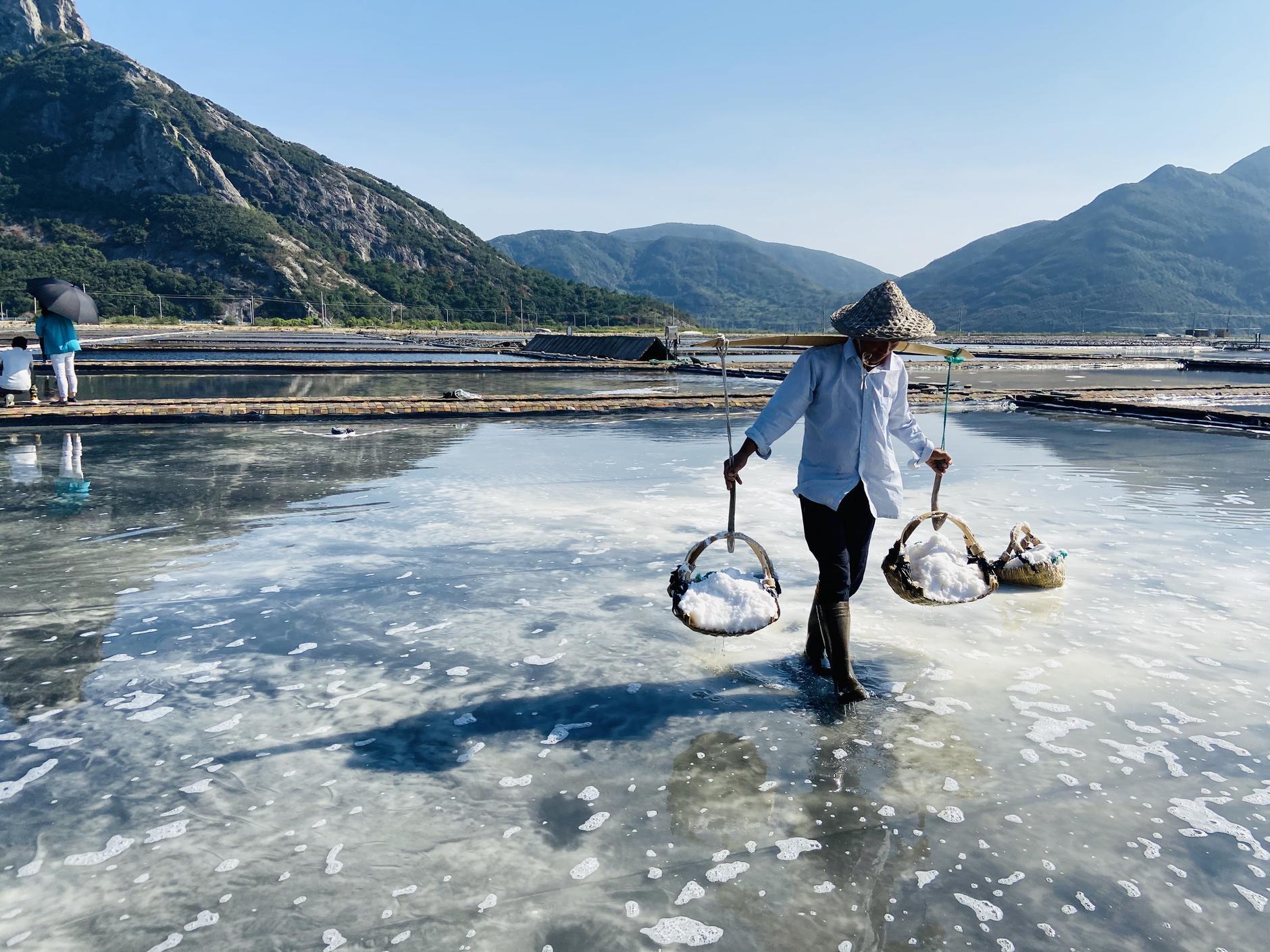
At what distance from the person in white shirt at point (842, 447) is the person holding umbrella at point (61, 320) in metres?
11.7

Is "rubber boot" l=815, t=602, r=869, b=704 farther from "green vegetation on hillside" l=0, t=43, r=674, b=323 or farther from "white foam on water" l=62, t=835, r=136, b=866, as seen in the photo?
"green vegetation on hillside" l=0, t=43, r=674, b=323

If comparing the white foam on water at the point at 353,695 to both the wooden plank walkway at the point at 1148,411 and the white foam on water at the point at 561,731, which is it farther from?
the wooden plank walkway at the point at 1148,411

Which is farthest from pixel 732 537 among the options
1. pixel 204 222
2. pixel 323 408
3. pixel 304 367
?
pixel 204 222

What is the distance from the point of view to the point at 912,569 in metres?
4.18

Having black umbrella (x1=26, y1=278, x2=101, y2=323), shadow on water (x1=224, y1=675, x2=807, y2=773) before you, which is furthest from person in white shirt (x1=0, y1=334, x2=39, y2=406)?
shadow on water (x1=224, y1=675, x2=807, y2=773)

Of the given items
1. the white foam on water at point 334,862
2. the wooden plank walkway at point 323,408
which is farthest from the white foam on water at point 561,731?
the wooden plank walkway at point 323,408

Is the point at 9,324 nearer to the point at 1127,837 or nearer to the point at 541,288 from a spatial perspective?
the point at 1127,837

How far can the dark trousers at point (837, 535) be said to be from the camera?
3719 mm

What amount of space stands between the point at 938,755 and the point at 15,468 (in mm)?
9334

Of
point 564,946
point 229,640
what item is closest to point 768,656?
point 564,946

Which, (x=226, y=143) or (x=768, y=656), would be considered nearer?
(x=768, y=656)

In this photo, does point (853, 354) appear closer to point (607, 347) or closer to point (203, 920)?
point (203, 920)

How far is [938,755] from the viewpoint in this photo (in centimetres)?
326

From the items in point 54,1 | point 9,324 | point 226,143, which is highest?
point 54,1
